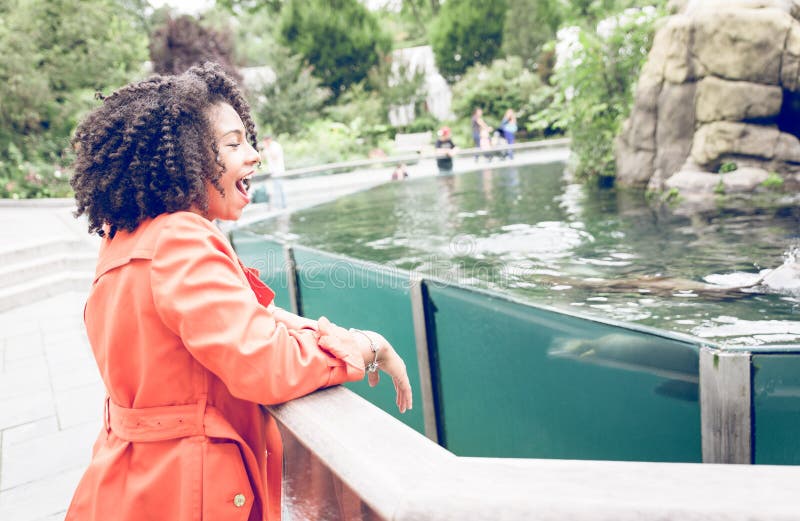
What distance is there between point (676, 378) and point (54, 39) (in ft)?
71.4

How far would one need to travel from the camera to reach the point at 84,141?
61.9 inches

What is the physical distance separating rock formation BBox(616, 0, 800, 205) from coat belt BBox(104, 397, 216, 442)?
989 centimetres

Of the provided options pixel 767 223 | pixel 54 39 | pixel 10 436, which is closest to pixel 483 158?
pixel 767 223

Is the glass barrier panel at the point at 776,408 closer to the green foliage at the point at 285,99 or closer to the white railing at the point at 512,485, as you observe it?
the white railing at the point at 512,485

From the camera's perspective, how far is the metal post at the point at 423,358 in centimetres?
322

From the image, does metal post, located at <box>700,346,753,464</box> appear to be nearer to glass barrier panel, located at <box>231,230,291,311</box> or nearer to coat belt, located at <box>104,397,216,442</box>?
coat belt, located at <box>104,397,216,442</box>

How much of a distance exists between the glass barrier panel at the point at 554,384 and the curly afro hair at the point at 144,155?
4.89 ft

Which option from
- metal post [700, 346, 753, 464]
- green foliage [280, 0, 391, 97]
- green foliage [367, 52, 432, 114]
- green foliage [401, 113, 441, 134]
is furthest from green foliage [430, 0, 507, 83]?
metal post [700, 346, 753, 464]

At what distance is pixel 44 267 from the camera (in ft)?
27.1

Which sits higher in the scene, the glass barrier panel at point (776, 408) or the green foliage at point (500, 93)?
the green foliage at point (500, 93)

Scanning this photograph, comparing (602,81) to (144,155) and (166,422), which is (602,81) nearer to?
(144,155)

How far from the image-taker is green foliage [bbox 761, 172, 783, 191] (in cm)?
968

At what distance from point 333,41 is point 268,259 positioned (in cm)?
2660

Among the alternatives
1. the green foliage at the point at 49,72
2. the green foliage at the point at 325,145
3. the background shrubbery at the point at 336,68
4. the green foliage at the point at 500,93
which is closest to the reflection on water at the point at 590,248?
the background shrubbery at the point at 336,68
